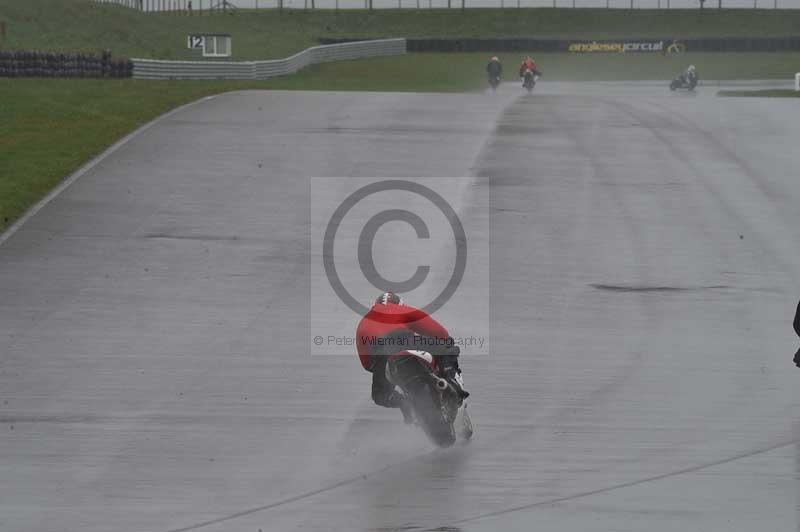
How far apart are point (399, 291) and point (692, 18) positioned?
86.3m

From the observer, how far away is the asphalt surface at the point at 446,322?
34.0 feet

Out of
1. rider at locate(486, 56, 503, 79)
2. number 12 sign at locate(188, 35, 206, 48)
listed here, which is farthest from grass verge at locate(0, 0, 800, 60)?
rider at locate(486, 56, 503, 79)

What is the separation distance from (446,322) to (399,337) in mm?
5965

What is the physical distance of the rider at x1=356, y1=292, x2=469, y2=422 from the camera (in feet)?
37.8

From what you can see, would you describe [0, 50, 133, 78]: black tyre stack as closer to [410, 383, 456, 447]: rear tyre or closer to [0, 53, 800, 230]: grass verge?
[0, 53, 800, 230]: grass verge

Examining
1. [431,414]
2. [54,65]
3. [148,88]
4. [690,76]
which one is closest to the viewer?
[431,414]

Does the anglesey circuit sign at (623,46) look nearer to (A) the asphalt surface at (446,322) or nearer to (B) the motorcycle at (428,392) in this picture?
(A) the asphalt surface at (446,322)

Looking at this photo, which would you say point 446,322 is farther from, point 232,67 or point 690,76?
point 690,76

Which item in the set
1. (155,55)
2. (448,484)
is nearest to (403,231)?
(448,484)

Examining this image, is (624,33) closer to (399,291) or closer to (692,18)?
(692,18)

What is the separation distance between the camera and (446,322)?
1745cm

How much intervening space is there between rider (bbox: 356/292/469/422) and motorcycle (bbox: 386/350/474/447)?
58 millimetres

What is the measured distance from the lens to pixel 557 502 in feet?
33.4

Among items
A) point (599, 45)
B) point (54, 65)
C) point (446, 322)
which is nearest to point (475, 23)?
point (599, 45)
